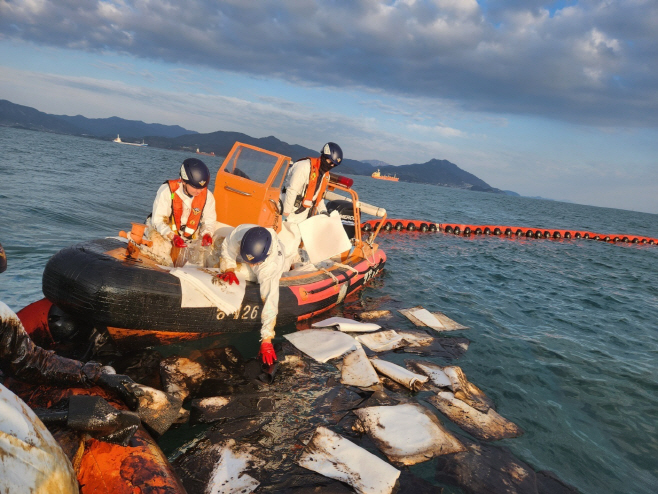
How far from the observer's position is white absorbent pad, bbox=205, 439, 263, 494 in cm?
307

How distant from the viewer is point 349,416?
170 inches

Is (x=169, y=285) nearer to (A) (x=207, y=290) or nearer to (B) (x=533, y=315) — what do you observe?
(A) (x=207, y=290)

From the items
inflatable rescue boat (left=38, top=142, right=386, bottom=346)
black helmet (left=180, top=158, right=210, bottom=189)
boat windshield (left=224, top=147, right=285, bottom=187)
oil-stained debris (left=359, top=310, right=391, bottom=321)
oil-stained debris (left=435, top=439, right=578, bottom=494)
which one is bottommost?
oil-stained debris (left=435, top=439, right=578, bottom=494)

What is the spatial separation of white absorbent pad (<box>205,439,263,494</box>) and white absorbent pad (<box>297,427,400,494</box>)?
0.46 m

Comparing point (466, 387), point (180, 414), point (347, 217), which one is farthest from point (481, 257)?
point (180, 414)

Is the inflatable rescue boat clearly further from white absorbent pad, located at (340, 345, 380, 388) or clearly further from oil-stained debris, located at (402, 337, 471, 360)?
oil-stained debris, located at (402, 337, 471, 360)

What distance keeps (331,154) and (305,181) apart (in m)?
0.70

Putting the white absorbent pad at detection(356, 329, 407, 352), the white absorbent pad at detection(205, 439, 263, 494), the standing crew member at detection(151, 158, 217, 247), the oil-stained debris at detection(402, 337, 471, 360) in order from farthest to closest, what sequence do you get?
the oil-stained debris at detection(402, 337, 471, 360) < the white absorbent pad at detection(356, 329, 407, 352) < the standing crew member at detection(151, 158, 217, 247) < the white absorbent pad at detection(205, 439, 263, 494)

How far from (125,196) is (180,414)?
1825cm

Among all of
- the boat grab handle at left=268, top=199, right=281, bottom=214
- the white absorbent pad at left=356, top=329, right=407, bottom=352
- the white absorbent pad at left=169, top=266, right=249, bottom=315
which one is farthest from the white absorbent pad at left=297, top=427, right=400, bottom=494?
the boat grab handle at left=268, top=199, right=281, bottom=214

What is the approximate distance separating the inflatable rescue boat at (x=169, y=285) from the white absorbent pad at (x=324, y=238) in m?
→ 0.47

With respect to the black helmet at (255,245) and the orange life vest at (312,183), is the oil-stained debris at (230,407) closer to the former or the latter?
the black helmet at (255,245)

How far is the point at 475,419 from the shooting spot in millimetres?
4695

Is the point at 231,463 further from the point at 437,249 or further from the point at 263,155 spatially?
the point at 437,249
